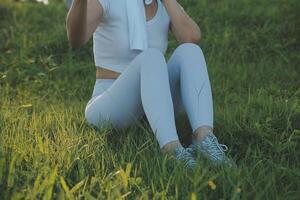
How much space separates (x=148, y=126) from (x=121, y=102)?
0.19 m

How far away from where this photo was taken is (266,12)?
19.4 feet

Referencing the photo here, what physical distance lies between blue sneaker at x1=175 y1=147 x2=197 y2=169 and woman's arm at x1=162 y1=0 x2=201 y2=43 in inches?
31.4

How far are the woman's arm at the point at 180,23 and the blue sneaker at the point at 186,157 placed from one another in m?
0.80

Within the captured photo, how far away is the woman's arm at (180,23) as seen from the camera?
10.1ft

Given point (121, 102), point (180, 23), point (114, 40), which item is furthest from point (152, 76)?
point (180, 23)

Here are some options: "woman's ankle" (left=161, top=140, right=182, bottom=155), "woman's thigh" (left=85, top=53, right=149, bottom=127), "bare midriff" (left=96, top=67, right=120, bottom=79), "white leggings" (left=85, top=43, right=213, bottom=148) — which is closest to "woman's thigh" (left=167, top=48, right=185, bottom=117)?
"white leggings" (left=85, top=43, right=213, bottom=148)

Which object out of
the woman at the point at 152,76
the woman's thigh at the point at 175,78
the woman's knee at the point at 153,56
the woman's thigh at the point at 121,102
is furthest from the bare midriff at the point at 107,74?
the woman's knee at the point at 153,56

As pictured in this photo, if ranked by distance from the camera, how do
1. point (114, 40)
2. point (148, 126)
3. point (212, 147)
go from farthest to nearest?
point (114, 40) → point (148, 126) → point (212, 147)

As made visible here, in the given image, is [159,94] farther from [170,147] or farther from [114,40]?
[114,40]

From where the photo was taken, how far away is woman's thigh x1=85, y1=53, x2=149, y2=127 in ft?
8.90

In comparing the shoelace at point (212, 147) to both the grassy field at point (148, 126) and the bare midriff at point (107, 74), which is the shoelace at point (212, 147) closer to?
the grassy field at point (148, 126)

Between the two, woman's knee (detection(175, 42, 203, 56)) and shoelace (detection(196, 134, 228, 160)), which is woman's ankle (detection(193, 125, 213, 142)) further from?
woman's knee (detection(175, 42, 203, 56))

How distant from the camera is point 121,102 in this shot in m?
2.77

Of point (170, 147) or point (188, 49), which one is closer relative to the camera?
point (170, 147)
